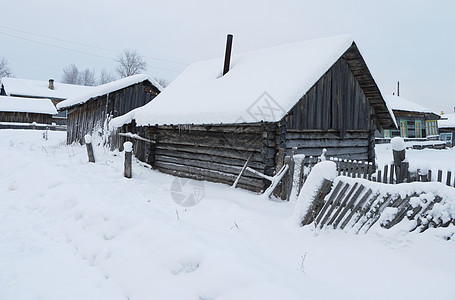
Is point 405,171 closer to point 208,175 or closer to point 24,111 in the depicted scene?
point 208,175

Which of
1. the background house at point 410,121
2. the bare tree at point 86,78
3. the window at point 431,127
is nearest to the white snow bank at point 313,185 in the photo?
the background house at point 410,121

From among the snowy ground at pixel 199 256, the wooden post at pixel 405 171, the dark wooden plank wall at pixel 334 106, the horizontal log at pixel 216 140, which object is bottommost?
the snowy ground at pixel 199 256

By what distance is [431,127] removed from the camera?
101 feet

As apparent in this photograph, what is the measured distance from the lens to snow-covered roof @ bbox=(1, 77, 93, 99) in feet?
135

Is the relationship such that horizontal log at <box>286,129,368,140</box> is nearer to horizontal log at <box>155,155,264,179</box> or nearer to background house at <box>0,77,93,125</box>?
horizontal log at <box>155,155,264,179</box>

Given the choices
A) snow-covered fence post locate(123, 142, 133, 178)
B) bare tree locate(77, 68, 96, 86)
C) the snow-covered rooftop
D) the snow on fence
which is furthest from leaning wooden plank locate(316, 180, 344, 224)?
bare tree locate(77, 68, 96, 86)

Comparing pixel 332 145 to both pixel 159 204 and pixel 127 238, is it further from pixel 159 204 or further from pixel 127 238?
pixel 127 238

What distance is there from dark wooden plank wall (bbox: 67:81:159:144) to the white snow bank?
13918 millimetres

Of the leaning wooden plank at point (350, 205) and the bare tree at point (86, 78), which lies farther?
the bare tree at point (86, 78)

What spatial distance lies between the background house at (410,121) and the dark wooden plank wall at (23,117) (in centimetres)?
3509

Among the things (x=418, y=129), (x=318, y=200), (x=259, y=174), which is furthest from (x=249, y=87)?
(x=418, y=129)

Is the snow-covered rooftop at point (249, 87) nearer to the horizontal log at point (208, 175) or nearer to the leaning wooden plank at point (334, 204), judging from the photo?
the horizontal log at point (208, 175)

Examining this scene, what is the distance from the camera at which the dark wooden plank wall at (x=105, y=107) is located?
16.6 m

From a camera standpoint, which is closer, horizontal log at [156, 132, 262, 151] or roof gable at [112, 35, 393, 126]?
roof gable at [112, 35, 393, 126]
